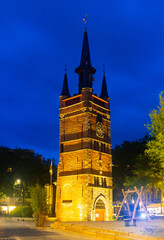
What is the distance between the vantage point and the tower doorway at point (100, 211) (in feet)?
144

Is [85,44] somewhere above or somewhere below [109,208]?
above

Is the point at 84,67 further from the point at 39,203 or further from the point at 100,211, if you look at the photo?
the point at 39,203

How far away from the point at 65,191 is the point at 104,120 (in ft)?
44.9

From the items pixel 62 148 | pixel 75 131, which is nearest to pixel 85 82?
pixel 75 131

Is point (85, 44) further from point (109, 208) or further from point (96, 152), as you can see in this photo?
point (109, 208)

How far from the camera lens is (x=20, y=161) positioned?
51.3 m

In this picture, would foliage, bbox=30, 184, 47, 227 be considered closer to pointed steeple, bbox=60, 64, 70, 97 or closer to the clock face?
the clock face

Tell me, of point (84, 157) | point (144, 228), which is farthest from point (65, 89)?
point (144, 228)

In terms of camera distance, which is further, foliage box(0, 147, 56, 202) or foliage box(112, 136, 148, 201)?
foliage box(112, 136, 148, 201)

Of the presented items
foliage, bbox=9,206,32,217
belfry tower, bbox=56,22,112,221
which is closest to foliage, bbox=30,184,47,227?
belfry tower, bbox=56,22,112,221

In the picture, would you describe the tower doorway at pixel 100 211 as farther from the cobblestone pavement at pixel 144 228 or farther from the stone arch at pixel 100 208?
the cobblestone pavement at pixel 144 228

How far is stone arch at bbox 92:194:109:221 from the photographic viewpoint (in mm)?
43562

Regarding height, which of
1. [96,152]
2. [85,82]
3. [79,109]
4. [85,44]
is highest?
[85,44]

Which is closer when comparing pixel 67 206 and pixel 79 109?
pixel 67 206
